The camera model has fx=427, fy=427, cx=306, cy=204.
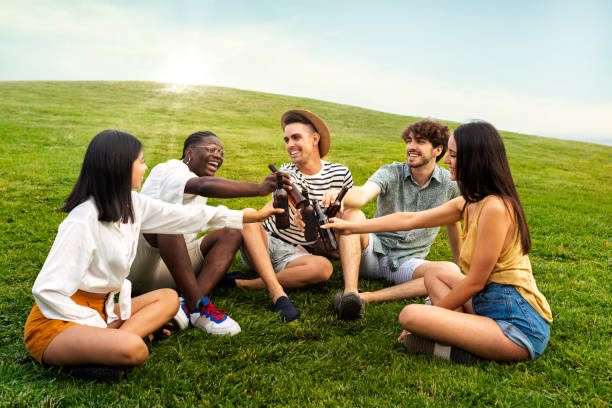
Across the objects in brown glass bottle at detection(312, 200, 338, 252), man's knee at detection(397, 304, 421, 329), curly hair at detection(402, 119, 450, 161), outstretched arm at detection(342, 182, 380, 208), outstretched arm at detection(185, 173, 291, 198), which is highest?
curly hair at detection(402, 119, 450, 161)

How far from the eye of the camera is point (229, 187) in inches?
158

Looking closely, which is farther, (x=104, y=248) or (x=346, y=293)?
(x=346, y=293)

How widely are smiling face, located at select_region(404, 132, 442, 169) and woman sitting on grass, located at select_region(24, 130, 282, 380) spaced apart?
10.6ft

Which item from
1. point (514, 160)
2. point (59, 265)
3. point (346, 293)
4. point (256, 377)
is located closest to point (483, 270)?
point (346, 293)

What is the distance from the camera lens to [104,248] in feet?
10.4

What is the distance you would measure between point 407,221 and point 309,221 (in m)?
1.02

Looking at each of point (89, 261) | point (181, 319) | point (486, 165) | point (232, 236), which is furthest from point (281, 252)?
point (486, 165)

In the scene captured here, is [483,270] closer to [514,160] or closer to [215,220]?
[215,220]

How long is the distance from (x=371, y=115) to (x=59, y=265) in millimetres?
36637

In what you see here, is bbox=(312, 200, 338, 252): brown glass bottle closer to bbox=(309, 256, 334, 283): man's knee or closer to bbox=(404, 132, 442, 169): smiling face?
bbox=(309, 256, 334, 283): man's knee

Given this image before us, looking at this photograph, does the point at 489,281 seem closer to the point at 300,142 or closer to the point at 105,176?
the point at 300,142

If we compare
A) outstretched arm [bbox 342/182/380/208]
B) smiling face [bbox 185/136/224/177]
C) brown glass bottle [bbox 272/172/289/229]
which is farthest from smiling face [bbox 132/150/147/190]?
outstretched arm [bbox 342/182/380/208]

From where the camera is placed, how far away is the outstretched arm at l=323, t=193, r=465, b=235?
13.7 ft

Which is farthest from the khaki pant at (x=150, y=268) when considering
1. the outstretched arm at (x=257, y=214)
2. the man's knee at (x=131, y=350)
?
the man's knee at (x=131, y=350)
